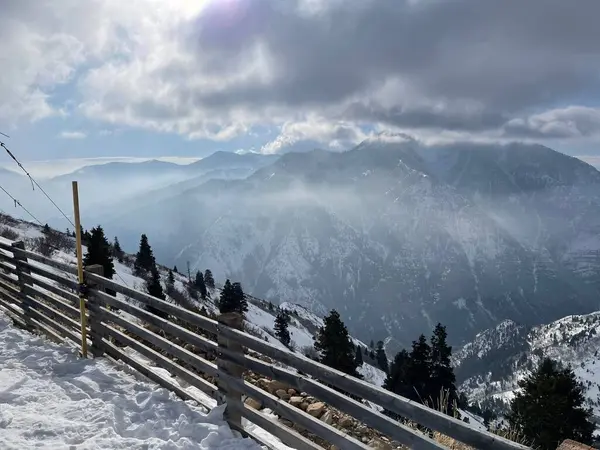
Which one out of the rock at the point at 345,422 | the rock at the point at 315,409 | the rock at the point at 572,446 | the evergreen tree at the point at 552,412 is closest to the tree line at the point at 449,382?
the evergreen tree at the point at 552,412

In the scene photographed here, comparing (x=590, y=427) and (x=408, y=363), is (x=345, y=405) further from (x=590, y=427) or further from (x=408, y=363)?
(x=408, y=363)

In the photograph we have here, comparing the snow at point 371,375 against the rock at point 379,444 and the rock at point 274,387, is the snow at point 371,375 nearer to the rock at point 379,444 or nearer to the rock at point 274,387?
the rock at point 274,387

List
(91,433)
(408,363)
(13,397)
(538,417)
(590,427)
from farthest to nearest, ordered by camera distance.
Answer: (408,363)
(590,427)
(538,417)
(13,397)
(91,433)

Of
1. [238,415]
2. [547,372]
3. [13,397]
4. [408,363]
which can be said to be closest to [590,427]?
[547,372]

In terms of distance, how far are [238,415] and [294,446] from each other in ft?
3.26

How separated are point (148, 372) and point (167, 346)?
809 mm

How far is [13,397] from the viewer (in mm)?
6074

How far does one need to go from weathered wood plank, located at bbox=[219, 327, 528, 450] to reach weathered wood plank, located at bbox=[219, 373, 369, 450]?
0.43m

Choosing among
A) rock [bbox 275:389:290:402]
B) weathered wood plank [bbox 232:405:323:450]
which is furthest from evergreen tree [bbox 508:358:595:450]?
weathered wood plank [bbox 232:405:323:450]

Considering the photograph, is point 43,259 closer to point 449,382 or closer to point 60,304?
point 60,304

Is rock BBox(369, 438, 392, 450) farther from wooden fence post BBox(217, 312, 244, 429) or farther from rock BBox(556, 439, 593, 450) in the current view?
rock BBox(556, 439, 593, 450)

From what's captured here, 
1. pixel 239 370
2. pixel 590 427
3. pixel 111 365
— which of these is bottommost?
pixel 590 427

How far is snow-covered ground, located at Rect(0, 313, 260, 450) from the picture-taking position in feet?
16.3

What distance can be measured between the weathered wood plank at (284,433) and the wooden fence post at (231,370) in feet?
0.85
